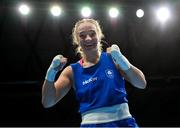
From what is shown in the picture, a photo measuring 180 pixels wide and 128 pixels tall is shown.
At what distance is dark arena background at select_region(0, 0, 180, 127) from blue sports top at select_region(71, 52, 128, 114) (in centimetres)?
446

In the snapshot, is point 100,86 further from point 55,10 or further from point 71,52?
point 71,52

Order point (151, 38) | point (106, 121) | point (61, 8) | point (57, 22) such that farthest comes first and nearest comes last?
point (151, 38) < point (57, 22) < point (61, 8) < point (106, 121)

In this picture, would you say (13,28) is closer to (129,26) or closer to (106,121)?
(129,26)

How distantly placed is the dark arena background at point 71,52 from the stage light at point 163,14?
0.07 meters

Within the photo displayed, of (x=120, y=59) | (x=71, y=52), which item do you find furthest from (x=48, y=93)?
(x=71, y=52)

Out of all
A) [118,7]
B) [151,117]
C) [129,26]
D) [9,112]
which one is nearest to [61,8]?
[118,7]

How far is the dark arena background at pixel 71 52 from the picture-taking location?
21.7ft

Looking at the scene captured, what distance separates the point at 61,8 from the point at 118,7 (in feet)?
3.53

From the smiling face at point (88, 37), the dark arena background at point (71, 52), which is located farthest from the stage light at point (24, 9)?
the smiling face at point (88, 37)

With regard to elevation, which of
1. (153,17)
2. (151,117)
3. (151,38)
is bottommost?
→ (151,117)

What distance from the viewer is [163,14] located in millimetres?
6738

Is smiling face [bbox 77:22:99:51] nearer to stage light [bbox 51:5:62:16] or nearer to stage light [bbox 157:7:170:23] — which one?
stage light [bbox 51:5:62:16]

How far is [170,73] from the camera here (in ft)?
27.6

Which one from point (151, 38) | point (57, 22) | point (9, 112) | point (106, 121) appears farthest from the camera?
point (9, 112)
